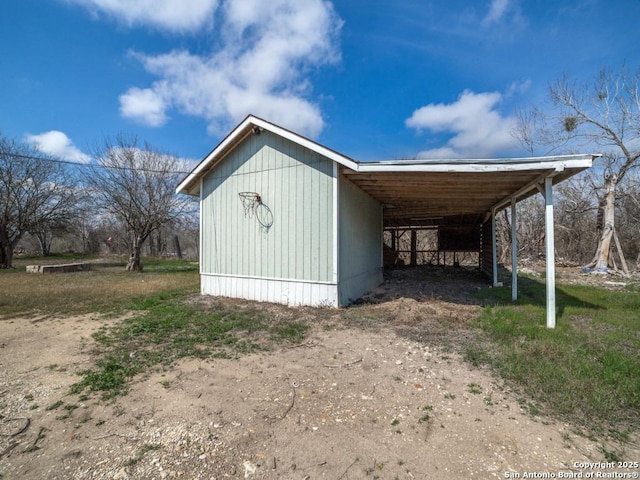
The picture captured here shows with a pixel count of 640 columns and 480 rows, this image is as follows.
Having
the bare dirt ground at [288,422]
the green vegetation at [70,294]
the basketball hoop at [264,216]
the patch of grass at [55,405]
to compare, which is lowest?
the bare dirt ground at [288,422]

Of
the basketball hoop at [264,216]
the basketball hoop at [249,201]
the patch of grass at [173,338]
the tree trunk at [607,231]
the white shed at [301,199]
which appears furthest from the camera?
the tree trunk at [607,231]

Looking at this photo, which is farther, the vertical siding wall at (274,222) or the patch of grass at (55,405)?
the vertical siding wall at (274,222)

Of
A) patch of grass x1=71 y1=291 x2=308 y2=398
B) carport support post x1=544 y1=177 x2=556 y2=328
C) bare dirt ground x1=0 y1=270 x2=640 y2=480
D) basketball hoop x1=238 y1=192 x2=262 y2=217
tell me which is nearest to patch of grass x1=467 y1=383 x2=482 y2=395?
bare dirt ground x1=0 y1=270 x2=640 y2=480

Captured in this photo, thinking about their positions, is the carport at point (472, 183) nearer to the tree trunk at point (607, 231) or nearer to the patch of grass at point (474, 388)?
the patch of grass at point (474, 388)

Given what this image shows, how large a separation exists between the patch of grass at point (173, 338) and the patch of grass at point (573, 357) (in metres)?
2.81

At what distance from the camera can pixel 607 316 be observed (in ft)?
17.9

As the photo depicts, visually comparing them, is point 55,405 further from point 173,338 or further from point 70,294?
point 70,294

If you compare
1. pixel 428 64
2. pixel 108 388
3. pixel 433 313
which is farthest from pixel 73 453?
pixel 428 64

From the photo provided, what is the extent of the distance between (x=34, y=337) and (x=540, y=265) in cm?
1747

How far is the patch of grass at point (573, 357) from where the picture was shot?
2.62 m

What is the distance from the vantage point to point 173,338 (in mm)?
4590

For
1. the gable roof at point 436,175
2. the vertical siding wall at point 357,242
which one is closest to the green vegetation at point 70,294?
the gable roof at point 436,175

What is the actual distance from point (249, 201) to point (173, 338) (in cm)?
362

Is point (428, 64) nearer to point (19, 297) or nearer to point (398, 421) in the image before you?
point (398, 421)
